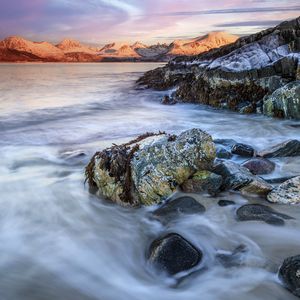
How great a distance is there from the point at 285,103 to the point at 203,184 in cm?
727

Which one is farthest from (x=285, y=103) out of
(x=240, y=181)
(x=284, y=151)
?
(x=240, y=181)

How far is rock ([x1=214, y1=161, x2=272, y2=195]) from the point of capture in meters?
5.60

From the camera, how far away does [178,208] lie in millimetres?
5332

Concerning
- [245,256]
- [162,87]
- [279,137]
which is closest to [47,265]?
[245,256]

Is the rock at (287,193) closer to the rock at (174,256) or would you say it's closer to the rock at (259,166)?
the rock at (259,166)

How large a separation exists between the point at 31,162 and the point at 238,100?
9144mm

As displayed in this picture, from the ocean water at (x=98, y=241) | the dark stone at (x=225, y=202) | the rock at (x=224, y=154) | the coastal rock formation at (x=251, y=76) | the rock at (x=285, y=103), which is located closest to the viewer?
the ocean water at (x=98, y=241)

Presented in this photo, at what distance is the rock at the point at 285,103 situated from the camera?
11.3m

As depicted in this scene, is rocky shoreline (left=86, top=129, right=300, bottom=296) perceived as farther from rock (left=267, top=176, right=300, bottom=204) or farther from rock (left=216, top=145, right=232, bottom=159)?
rock (left=216, top=145, right=232, bottom=159)

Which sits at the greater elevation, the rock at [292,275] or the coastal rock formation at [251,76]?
the coastal rock formation at [251,76]

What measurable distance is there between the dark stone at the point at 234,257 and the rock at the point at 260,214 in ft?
2.01

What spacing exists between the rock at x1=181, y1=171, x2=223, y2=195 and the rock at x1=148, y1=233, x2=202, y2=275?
1.54 m

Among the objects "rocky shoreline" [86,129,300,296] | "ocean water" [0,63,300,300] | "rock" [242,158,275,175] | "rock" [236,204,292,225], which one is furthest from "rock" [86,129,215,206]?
"rock" [236,204,292,225]

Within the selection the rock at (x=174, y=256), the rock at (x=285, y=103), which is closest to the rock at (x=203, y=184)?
the rock at (x=174, y=256)
